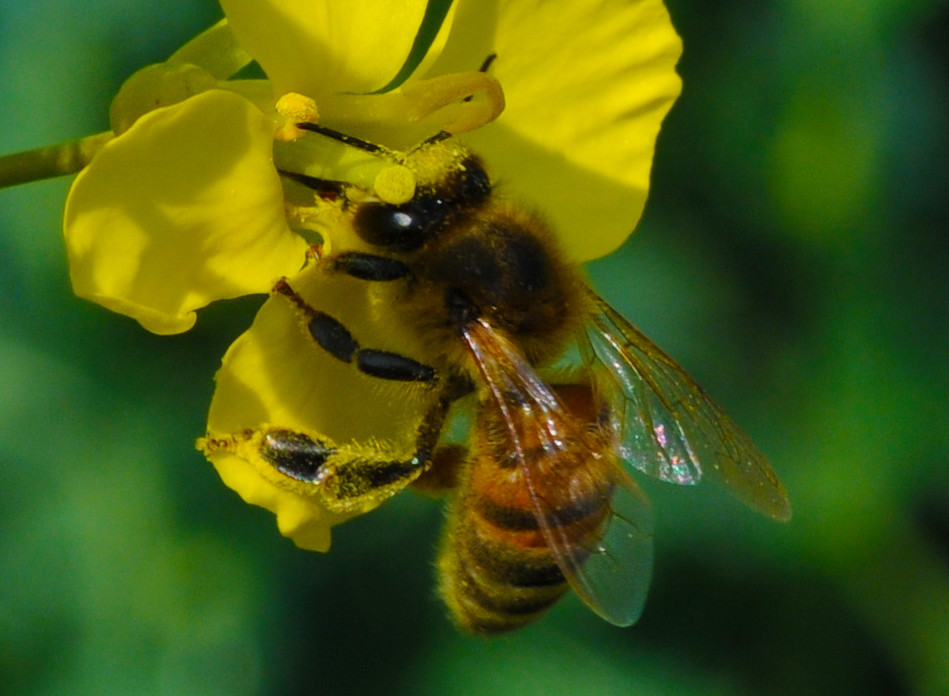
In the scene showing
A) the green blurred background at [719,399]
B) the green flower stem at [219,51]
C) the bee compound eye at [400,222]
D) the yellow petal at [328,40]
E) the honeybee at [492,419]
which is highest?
the yellow petal at [328,40]

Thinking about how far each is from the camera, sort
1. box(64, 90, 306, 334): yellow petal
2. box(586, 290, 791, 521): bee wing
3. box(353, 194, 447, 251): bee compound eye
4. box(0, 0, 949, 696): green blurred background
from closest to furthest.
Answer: box(64, 90, 306, 334): yellow petal
box(353, 194, 447, 251): bee compound eye
box(586, 290, 791, 521): bee wing
box(0, 0, 949, 696): green blurred background

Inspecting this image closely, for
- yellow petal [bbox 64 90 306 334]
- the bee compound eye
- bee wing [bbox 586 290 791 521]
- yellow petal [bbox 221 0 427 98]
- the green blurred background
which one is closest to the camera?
yellow petal [bbox 64 90 306 334]

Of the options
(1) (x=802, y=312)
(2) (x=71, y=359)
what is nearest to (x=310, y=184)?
(2) (x=71, y=359)

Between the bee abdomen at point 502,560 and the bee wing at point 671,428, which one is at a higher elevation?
the bee wing at point 671,428

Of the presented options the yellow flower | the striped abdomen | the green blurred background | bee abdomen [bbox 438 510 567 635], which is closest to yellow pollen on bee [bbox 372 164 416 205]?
the yellow flower

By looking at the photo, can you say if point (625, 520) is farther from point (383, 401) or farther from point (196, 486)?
point (196, 486)

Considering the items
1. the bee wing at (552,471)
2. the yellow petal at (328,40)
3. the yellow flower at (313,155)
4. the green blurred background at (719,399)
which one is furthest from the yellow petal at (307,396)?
the green blurred background at (719,399)

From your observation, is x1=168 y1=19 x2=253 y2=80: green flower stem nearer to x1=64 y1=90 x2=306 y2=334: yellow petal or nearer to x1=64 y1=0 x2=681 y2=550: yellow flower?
x1=64 y1=0 x2=681 y2=550: yellow flower

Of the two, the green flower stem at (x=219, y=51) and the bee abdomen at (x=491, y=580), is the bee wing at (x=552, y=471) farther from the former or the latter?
the green flower stem at (x=219, y=51)
